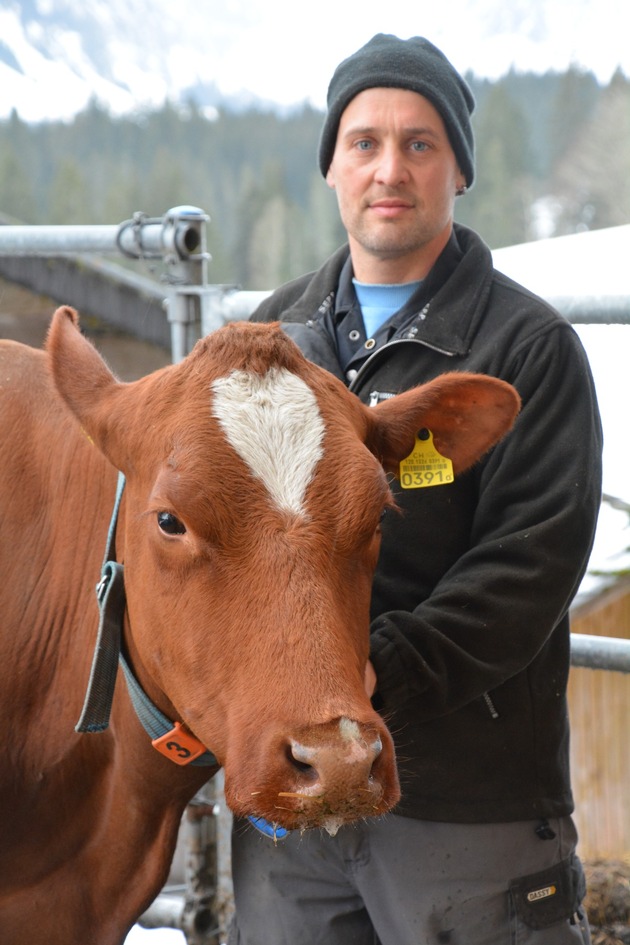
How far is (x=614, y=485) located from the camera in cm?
414

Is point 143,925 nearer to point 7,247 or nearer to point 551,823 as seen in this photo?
point 551,823

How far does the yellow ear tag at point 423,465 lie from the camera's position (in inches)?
97.5

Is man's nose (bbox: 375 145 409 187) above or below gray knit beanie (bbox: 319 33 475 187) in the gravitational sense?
below

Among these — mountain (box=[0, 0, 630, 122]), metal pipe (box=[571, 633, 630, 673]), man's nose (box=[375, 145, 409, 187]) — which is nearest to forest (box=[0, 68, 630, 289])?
mountain (box=[0, 0, 630, 122])

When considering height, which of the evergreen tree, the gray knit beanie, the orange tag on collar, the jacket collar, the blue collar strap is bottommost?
the orange tag on collar

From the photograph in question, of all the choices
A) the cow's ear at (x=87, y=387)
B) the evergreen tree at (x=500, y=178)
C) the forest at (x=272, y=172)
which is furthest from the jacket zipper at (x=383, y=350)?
the evergreen tree at (x=500, y=178)

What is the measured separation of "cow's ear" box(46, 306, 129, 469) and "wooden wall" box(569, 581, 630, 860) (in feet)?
8.42

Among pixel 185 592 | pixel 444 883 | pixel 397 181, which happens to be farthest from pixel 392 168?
pixel 444 883

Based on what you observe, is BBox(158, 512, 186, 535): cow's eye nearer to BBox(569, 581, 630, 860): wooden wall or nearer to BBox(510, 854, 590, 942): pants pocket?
BBox(510, 854, 590, 942): pants pocket

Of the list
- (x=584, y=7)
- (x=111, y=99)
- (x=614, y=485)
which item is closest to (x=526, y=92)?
(x=584, y=7)

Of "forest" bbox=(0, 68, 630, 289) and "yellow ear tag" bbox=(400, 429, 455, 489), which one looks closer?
"yellow ear tag" bbox=(400, 429, 455, 489)

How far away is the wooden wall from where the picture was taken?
4.50 meters

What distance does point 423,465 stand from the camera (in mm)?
2494

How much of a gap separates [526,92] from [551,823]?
4487 centimetres
